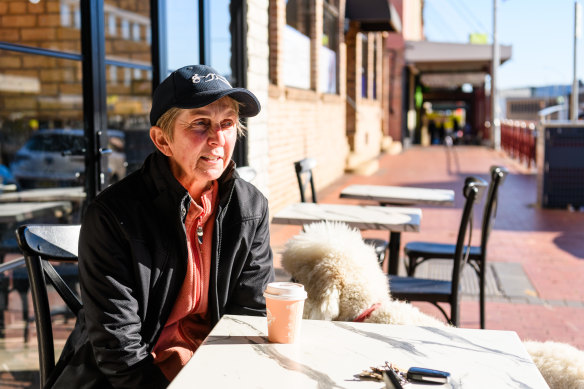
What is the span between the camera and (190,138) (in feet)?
7.23

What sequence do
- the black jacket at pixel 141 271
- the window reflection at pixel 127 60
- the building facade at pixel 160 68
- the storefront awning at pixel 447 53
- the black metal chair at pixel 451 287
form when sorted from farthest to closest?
the storefront awning at pixel 447 53, the window reflection at pixel 127 60, the building facade at pixel 160 68, the black metal chair at pixel 451 287, the black jacket at pixel 141 271

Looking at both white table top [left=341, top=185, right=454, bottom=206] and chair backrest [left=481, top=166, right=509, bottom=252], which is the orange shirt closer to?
chair backrest [left=481, top=166, right=509, bottom=252]

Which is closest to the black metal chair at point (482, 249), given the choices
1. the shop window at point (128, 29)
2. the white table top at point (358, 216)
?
the white table top at point (358, 216)

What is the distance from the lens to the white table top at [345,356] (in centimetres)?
164

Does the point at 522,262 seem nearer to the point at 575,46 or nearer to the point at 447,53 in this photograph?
the point at 575,46

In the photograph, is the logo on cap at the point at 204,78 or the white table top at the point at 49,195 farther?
the white table top at the point at 49,195

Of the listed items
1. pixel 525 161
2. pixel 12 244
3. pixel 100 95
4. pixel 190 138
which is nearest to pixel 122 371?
pixel 190 138

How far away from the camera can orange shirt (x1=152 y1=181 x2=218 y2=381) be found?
7.13ft

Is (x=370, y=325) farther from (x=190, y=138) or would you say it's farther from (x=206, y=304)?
(x=190, y=138)

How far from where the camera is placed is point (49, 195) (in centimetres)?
580

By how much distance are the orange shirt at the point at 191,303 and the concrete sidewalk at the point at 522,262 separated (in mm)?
672

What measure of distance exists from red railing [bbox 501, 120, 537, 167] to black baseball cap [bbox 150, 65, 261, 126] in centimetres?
1708

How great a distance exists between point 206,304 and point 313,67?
9.52 meters

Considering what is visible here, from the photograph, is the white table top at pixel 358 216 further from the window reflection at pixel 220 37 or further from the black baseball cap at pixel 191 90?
the window reflection at pixel 220 37
